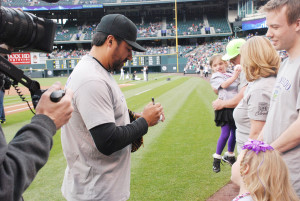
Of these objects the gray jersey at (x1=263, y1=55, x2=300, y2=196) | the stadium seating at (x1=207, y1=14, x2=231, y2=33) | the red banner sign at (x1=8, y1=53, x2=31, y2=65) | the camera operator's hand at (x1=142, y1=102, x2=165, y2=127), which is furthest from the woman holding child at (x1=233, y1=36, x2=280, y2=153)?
the stadium seating at (x1=207, y1=14, x2=231, y2=33)

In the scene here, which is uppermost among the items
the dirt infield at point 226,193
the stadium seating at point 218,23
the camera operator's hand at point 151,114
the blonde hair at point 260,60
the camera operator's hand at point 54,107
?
the stadium seating at point 218,23

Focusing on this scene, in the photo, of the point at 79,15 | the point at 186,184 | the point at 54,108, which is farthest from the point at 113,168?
the point at 79,15

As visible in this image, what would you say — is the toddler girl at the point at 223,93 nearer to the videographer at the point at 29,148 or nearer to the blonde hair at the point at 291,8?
the blonde hair at the point at 291,8

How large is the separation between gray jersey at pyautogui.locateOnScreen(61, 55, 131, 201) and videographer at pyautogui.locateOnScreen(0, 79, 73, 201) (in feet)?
1.97

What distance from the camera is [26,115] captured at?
11797mm

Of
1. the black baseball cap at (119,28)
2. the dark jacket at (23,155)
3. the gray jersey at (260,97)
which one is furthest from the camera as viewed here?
the gray jersey at (260,97)

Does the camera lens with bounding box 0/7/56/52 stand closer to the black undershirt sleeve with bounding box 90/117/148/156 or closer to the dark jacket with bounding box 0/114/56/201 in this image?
the dark jacket with bounding box 0/114/56/201

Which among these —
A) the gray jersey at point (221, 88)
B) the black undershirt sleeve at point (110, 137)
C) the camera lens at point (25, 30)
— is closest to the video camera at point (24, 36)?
the camera lens at point (25, 30)

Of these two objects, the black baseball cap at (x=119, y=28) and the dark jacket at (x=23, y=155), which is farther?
the black baseball cap at (x=119, y=28)

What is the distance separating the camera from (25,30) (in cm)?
144

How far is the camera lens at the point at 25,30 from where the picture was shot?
1330 millimetres

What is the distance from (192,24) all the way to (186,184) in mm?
59066

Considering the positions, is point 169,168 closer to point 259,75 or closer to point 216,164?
Answer: point 216,164

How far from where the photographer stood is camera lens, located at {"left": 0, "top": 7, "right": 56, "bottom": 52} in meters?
1.33
